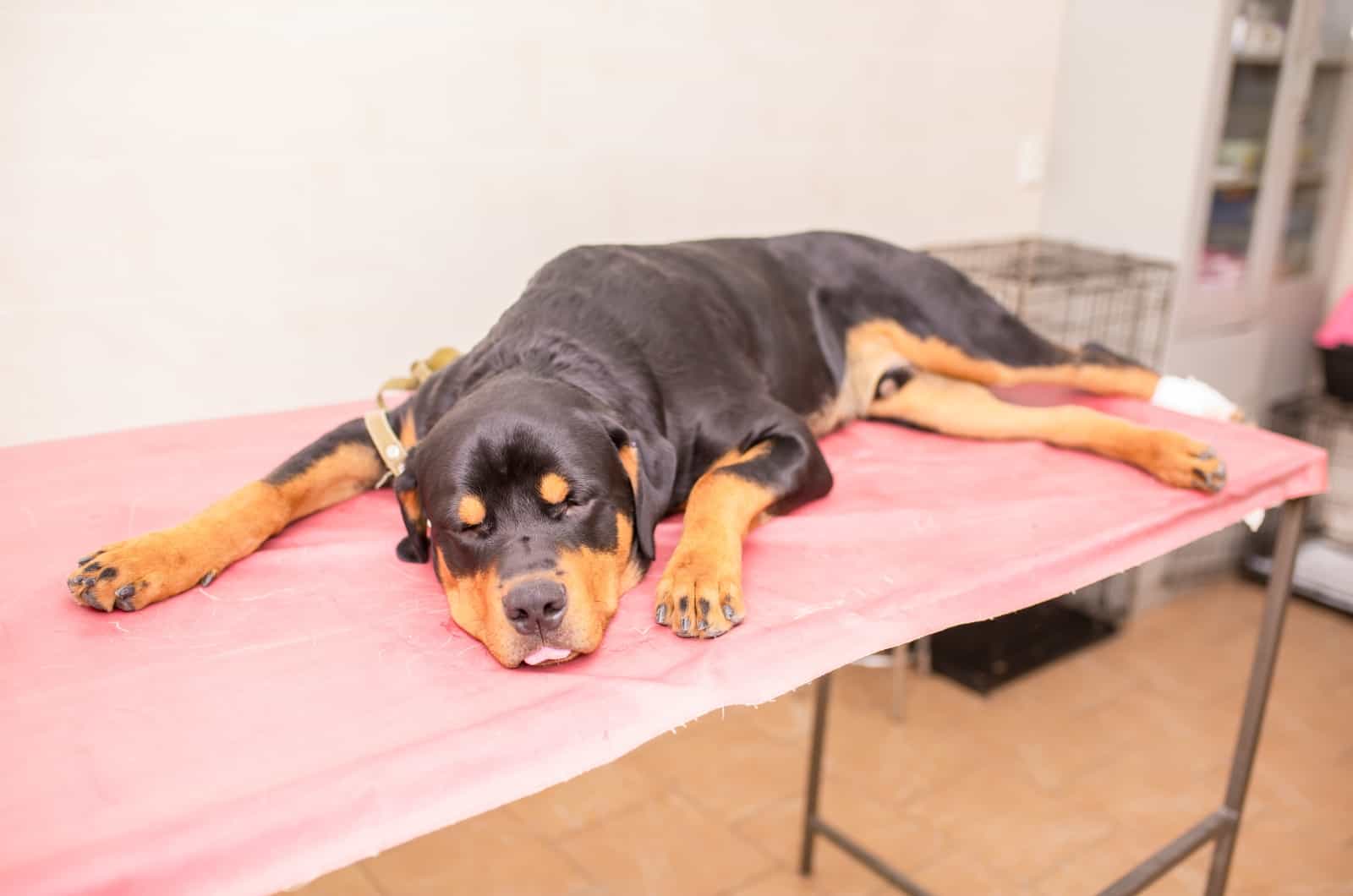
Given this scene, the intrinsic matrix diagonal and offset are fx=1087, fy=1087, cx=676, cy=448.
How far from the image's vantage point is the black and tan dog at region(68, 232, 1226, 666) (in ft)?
4.93

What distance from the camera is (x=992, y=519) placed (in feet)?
6.16

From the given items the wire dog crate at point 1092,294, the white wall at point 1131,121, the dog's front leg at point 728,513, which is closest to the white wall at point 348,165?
the wire dog crate at point 1092,294

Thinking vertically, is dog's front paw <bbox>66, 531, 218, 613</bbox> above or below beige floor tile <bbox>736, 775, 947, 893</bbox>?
above

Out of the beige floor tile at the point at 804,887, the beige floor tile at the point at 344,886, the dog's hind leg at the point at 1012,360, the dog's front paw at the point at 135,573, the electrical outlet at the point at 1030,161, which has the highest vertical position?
the electrical outlet at the point at 1030,161

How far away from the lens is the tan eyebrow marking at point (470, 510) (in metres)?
1.50

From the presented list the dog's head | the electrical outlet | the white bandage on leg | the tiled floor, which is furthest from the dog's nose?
the electrical outlet

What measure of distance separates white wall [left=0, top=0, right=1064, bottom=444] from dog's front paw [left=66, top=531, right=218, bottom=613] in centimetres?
111

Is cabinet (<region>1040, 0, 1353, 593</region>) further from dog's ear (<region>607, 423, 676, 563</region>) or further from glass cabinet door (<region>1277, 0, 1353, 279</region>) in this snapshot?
dog's ear (<region>607, 423, 676, 563</region>)

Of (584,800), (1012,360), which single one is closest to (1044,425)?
(1012,360)

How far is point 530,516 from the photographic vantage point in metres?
1.53

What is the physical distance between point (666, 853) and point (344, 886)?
81 centimetres

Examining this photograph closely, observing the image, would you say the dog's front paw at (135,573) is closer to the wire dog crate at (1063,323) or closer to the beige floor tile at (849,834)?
the beige floor tile at (849,834)

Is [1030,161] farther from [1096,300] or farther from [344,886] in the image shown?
[344,886]

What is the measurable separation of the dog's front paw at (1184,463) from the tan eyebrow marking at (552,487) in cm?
120
